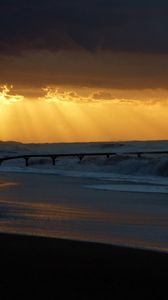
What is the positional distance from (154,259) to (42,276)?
2.10m

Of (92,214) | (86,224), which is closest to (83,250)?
(86,224)

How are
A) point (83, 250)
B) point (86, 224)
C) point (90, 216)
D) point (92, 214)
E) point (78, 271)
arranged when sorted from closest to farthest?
point (78, 271) < point (83, 250) < point (86, 224) < point (90, 216) < point (92, 214)

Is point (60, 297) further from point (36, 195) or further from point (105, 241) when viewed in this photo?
point (36, 195)

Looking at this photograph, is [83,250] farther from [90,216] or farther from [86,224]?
[90,216]

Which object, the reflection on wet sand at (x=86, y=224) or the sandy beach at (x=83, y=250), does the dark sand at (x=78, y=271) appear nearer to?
the sandy beach at (x=83, y=250)

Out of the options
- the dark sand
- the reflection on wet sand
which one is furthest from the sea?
the dark sand

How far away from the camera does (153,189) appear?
25.6 m

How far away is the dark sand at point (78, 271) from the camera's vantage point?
7094 millimetres

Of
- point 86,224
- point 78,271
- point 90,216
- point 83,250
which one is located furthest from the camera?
point 90,216

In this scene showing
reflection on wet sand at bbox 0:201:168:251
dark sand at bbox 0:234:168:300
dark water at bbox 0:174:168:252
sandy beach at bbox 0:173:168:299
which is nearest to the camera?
dark sand at bbox 0:234:168:300

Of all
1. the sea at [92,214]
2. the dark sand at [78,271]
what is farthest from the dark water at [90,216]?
the dark sand at [78,271]

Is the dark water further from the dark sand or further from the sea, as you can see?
the dark sand

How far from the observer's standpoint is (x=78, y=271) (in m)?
8.16

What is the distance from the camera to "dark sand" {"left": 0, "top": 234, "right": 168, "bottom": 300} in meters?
7.09
